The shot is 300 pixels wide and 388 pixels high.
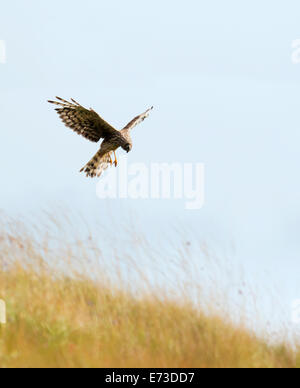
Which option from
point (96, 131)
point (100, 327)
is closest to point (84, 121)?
point (96, 131)

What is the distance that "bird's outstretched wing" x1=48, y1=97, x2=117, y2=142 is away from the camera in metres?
10.1

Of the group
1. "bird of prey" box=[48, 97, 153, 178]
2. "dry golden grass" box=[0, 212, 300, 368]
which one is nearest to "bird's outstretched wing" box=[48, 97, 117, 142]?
"bird of prey" box=[48, 97, 153, 178]

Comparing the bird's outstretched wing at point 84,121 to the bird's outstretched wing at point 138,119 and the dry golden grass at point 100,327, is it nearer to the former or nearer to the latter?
the bird's outstretched wing at point 138,119

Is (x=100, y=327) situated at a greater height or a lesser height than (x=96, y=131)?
lesser

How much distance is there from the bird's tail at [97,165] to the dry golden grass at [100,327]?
3.11 meters

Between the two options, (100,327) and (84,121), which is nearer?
(100,327)

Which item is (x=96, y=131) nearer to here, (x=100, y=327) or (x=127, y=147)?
(x=127, y=147)

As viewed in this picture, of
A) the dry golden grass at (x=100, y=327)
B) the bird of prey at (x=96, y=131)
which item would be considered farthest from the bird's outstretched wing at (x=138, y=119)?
the dry golden grass at (x=100, y=327)

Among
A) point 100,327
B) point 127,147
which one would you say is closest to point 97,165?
point 127,147

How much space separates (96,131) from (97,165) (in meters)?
0.78

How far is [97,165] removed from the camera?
11.4 m

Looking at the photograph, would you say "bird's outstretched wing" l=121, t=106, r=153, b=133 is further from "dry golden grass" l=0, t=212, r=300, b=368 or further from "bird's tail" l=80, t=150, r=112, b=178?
"dry golden grass" l=0, t=212, r=300, b=368
